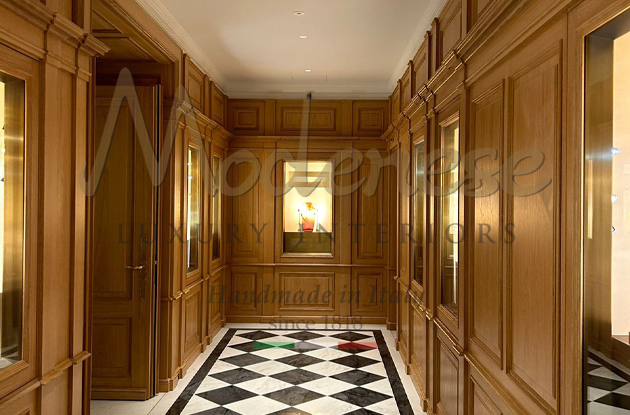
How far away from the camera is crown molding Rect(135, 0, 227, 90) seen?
149 inches

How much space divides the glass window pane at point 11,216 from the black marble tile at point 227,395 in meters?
2.33

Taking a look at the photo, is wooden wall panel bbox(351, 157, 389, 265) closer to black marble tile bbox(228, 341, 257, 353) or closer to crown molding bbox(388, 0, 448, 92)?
crown molding bbox(388, 0, 448, 92)

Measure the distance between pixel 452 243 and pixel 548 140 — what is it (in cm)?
162

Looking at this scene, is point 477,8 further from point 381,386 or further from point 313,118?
point 313,118

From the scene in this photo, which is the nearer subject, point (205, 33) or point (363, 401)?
point (363, 401)

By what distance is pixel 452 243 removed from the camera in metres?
3.37

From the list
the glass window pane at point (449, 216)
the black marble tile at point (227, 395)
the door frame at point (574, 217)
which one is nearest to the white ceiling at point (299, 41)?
the glass window pane at point (449, 216)

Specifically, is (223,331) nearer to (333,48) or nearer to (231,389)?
(231,389)

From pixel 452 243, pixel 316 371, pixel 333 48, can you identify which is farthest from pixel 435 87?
pixel 316 371

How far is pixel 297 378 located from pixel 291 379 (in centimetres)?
7

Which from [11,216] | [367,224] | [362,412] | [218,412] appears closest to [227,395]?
[218,412]

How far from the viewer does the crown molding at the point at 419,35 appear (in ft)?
12.6

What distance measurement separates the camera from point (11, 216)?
83.7 inches

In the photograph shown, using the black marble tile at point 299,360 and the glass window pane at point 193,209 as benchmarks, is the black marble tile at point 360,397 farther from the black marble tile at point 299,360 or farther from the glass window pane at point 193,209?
the glass window pane at point 193,209
